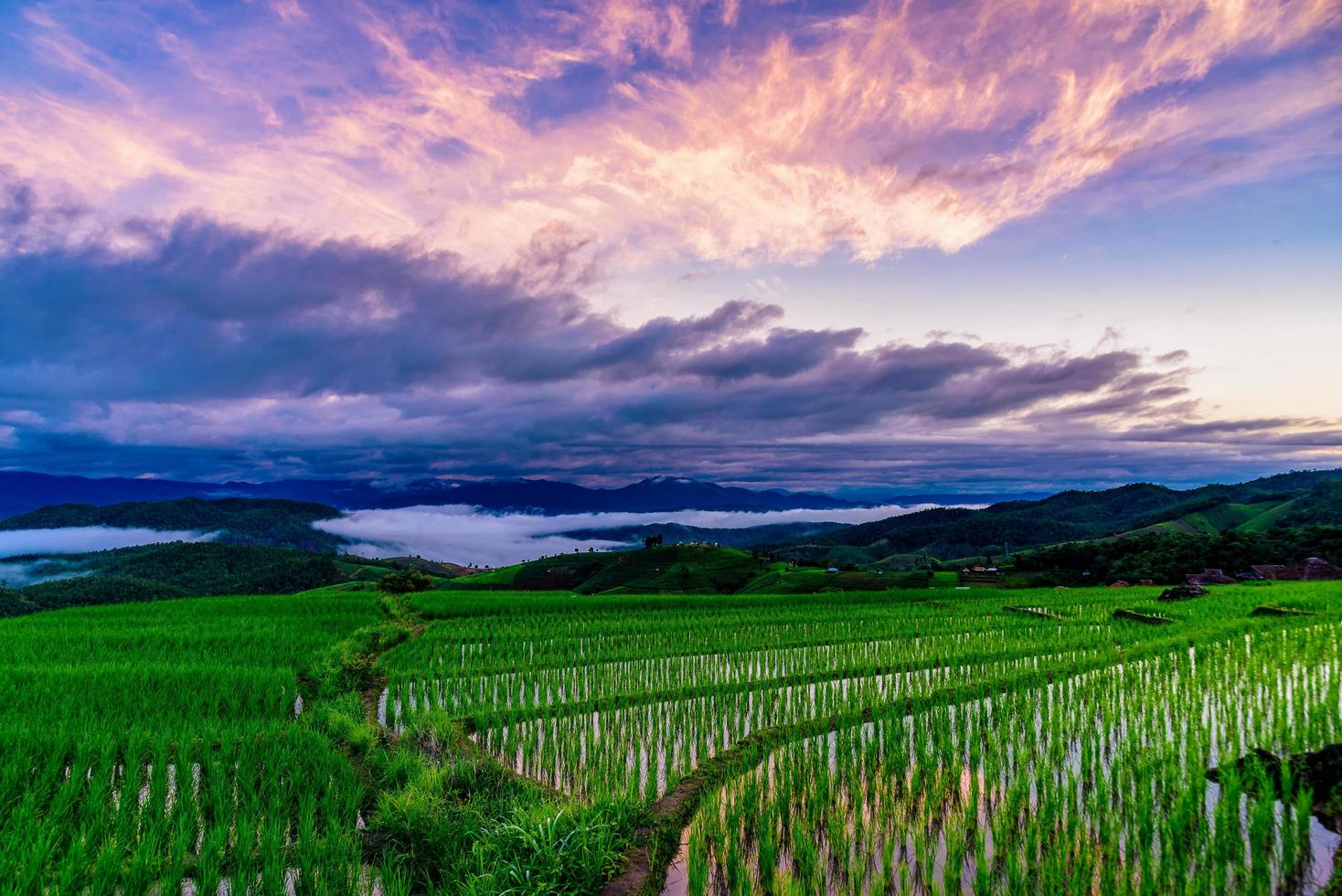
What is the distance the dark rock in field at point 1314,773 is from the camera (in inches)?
263

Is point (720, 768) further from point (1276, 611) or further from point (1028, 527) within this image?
point (1028, 527)

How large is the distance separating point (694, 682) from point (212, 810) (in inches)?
353

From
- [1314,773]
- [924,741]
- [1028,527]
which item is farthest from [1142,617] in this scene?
[1028,527]

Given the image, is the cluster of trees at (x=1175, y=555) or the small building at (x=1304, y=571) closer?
the small building at (x=1304, y=571)

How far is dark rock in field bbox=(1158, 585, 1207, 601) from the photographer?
2856 centimetres

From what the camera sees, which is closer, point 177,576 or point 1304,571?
point 1304,571

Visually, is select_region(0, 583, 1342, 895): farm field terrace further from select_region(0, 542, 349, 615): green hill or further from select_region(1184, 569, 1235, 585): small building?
select_region(0, 542, 349, 615): green hill

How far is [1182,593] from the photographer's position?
2919 centimetres

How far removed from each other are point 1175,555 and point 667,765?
6184 centimetres

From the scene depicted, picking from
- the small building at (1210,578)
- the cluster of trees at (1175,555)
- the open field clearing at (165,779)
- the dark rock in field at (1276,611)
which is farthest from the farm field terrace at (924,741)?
the cluster of trees at (1175,555)

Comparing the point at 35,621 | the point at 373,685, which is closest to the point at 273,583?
the point at 35,621

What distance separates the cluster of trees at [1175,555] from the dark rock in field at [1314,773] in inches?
2000

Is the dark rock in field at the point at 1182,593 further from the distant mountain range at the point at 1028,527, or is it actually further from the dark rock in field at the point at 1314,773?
the distant mountain range at the point at 1028,527

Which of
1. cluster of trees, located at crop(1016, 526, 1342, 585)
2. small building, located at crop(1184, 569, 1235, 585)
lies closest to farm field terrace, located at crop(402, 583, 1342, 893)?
small building, located at crop(1184, 569, 1235, 585)
